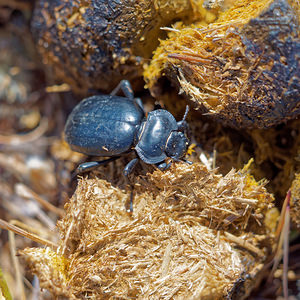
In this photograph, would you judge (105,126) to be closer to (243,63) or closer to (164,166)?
(164,166)

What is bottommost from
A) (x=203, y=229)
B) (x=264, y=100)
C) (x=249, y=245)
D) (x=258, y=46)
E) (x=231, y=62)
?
(x=249, y=245)

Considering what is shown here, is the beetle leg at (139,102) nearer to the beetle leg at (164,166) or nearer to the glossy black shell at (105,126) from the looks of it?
the glossy black shell at (105,126)

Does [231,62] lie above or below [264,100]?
above

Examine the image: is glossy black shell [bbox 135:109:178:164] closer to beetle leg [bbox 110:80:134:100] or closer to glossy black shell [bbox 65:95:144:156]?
glossy black shell [bbox 65:95:144:156]

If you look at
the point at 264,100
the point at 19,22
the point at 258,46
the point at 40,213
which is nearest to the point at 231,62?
the point at 258,46

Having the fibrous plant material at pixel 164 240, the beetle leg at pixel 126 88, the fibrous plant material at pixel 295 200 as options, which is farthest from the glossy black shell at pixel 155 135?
the fibrous plant material at pixel 295 200

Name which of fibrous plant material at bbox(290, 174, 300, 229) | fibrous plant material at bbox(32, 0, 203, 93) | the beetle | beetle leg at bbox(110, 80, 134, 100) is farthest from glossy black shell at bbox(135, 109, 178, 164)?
fibrous plant material at bbox(290, 174, 300, 229)

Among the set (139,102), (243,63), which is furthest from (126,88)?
(243,63)

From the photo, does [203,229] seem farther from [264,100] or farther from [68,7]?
[68,7]
